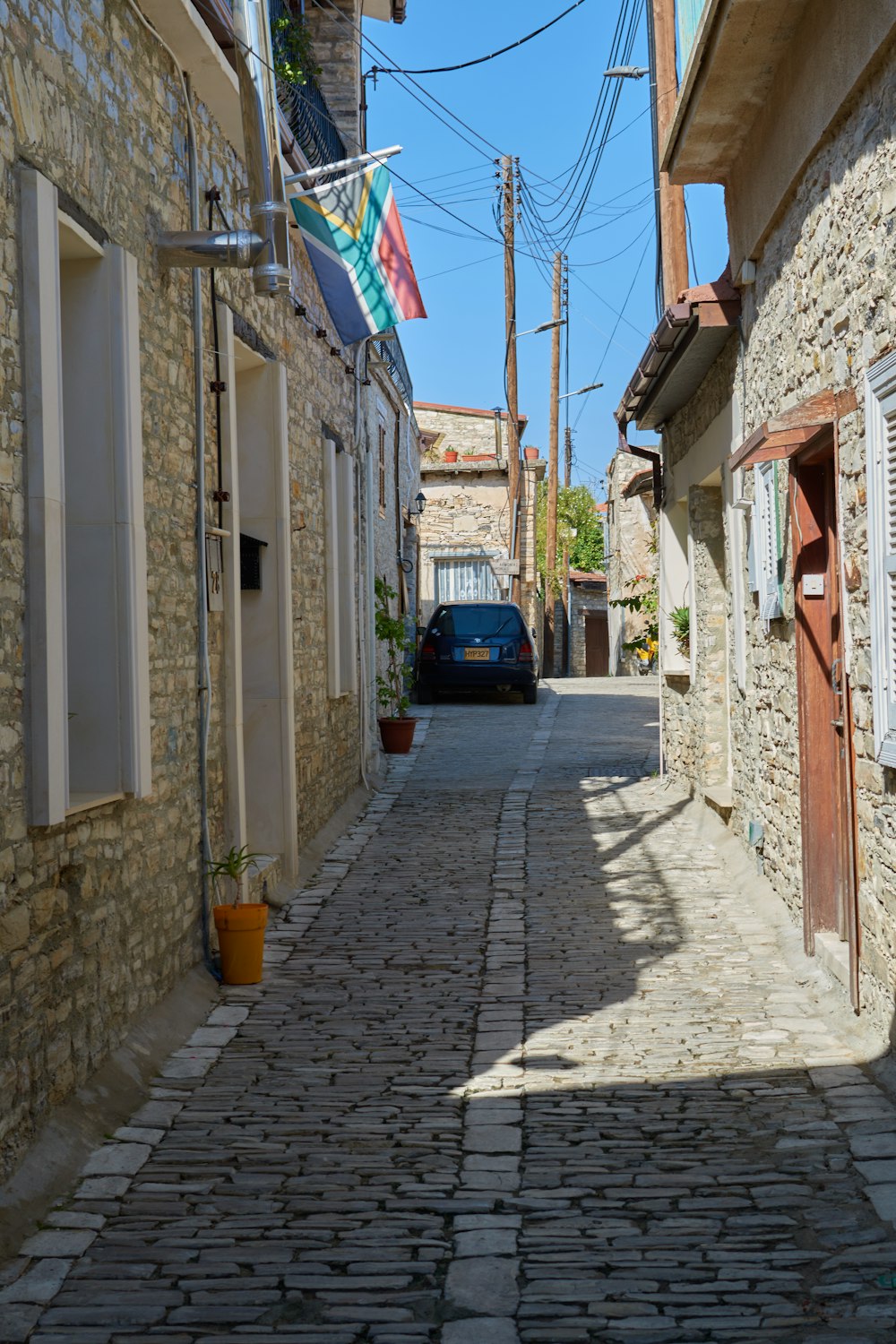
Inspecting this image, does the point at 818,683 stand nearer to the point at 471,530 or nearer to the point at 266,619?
the point at 266,619

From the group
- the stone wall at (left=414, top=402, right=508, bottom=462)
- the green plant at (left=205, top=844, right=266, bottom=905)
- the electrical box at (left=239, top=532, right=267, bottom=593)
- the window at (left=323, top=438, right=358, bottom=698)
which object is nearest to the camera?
the green plant at (left=205, top=844, right=266, bottom=905)

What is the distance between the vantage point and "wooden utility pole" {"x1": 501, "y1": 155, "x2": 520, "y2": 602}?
82.8ft

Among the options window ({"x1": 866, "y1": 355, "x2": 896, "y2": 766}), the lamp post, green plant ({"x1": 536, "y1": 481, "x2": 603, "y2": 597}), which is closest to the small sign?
window ({"x1": 866, "y1": 355, "x2": 896, "y2": 766})

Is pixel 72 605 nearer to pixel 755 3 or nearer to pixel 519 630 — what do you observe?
pixel 755 3

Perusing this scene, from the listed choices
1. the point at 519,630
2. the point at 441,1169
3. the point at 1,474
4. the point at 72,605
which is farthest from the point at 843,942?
the point at 519,630

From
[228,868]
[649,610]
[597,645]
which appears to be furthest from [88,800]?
[597,645]

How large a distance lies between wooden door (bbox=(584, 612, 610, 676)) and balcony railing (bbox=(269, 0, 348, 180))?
→ 28330 millimetres

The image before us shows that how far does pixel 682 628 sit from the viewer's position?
11523 mm

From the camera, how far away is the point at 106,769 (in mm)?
5207

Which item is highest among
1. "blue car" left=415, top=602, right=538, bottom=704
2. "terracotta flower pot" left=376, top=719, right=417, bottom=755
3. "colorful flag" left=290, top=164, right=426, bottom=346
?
"colorful flag" left=290, top=164, right=426, bottom=346

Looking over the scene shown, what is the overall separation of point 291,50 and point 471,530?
53.3 feet

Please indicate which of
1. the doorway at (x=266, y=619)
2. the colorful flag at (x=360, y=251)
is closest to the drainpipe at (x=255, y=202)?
the colorful flag at (x=360, y=251)

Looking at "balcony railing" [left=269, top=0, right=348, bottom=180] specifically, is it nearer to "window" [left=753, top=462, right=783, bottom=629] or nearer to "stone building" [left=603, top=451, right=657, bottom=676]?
"window" [left=753, top=462, right=783, bottom=629]

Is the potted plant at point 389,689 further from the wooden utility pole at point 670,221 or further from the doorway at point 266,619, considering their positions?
the doorway at point 266,619
